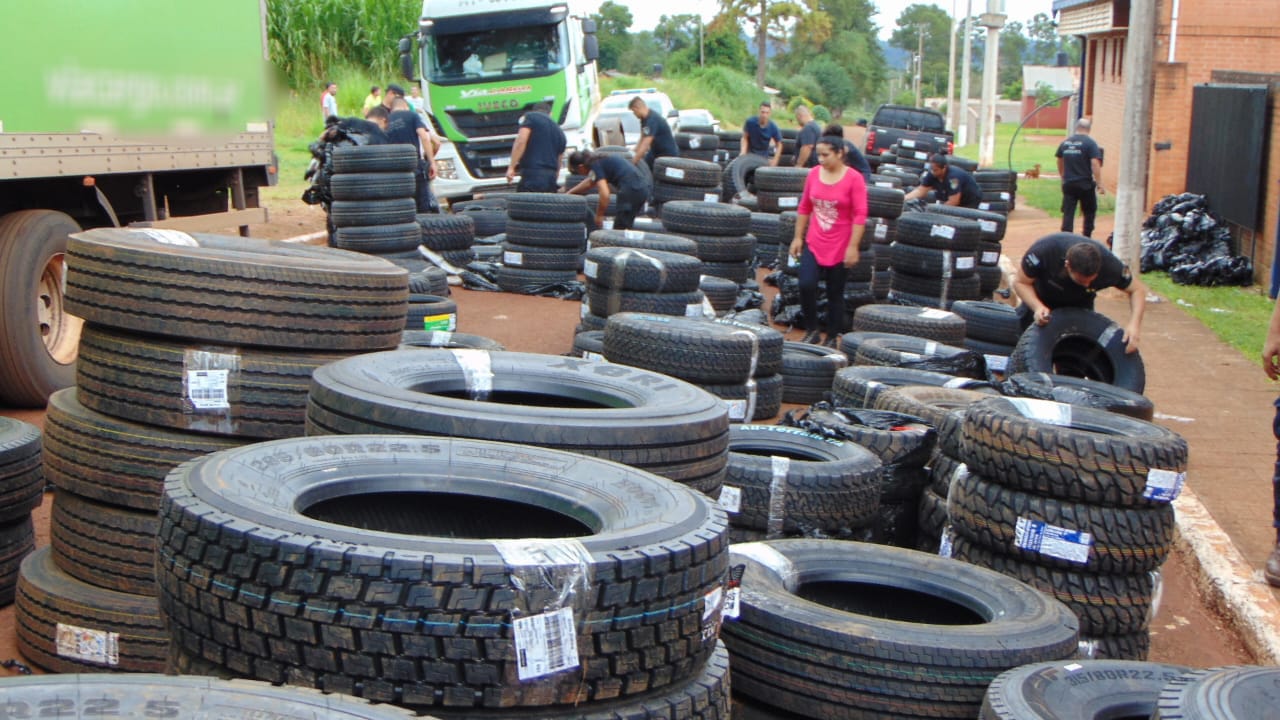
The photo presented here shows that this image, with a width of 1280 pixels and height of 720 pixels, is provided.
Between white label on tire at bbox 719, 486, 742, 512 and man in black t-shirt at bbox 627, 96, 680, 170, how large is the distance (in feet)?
46.9

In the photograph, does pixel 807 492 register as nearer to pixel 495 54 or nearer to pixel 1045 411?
pixel 1045 411

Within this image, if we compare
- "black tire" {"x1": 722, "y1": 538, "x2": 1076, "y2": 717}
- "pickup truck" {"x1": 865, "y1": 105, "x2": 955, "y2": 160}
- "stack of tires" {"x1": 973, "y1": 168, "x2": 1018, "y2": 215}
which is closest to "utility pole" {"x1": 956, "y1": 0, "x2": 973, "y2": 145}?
"pickup truck" {"x1": 865, "y1": 105, "x2": 955, "y2": 160}

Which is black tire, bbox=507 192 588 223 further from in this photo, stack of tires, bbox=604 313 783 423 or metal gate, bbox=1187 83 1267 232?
metal gate, bbox=1187 83 1267 232

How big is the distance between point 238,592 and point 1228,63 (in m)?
26.6

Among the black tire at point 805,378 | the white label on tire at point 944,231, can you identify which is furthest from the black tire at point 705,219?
the black tire at point 805,378

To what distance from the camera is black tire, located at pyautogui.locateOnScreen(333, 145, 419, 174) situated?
1280cm

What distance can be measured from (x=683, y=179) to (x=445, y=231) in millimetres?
4233

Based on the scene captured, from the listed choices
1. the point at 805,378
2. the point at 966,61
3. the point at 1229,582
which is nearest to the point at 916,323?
the point at 805,378

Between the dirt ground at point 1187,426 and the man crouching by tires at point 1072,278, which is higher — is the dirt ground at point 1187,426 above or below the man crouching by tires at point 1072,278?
below

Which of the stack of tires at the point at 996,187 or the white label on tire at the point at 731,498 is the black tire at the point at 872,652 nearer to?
the white label on tire at the point at 731,498

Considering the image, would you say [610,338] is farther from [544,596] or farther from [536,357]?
[544,596]

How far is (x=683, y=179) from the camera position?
17984 mm

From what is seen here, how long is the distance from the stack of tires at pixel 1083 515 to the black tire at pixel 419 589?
2279 millimetres

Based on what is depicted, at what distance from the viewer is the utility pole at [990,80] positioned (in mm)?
41031
